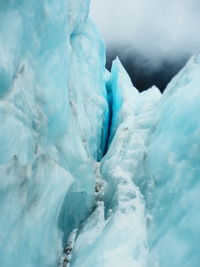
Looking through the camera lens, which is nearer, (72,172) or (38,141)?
(38,141)

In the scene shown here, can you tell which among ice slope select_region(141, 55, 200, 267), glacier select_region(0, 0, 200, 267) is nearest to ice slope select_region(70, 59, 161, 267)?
glacier select_region(0, 0, 200, 267)

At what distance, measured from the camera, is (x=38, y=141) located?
3.62 metres

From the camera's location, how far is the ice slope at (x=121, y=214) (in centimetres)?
346

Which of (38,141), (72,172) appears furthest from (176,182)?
(38,141)

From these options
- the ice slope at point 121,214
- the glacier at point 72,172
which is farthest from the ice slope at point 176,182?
the ice slope at point 121,214

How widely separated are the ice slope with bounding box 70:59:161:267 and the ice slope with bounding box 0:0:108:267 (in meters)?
0.25

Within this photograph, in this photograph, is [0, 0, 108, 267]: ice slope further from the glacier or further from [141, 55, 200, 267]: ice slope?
[141, 55, 200, 267]: ice slope

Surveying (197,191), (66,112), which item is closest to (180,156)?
(197,191)

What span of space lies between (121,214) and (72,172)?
0.75m

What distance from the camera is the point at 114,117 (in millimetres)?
6984

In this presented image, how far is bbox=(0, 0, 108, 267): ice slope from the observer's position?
3107mm

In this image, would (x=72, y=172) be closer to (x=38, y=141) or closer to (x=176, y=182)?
(x=38, y=141)

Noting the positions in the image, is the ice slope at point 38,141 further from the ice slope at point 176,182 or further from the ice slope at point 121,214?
the ice slope at point 176,182

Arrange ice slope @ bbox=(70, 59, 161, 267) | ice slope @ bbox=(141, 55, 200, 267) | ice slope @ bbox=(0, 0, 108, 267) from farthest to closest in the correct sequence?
ice slope @ bbox=(70, 59, 161, 267)
ice slope @ bbox=(141, 55, 200, 267)
ice slope @ bbox=(0, 0, 108, 267)
